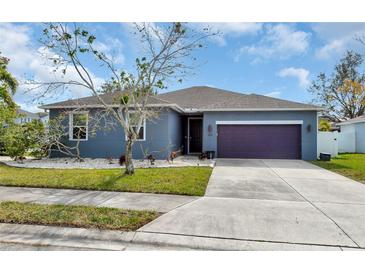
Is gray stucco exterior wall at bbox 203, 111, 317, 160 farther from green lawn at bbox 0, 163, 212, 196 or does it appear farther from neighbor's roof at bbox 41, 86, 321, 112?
green lawn at bbox 0, 163, 212, 196

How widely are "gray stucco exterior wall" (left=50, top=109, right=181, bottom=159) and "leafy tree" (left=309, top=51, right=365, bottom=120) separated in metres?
24.5

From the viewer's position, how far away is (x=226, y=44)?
10.6 m

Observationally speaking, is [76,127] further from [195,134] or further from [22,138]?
[195,134]

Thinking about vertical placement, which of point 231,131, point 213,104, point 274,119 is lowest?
point 231,131

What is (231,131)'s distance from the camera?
528 inches

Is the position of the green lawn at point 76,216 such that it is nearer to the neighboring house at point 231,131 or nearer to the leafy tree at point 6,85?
the neighboring house at point 231,131

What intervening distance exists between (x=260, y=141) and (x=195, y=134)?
4.39m

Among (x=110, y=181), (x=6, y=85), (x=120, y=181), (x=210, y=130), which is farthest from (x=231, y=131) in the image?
(x=6, y=85)

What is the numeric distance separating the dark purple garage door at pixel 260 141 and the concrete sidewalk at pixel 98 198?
845 cm

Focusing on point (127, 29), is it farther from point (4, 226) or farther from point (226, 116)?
point (226, 116)

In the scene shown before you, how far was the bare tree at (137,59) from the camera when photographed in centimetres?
714

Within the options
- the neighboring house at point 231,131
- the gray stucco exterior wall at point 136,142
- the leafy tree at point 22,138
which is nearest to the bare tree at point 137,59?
the neighboring house at point 231,131
